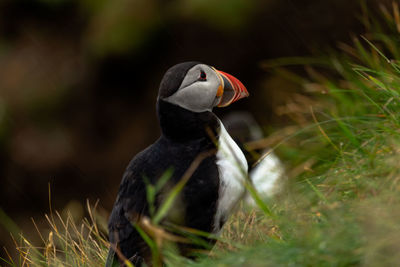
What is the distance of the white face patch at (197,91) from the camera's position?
2748 mm

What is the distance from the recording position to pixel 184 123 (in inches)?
110

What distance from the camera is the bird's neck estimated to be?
9.14 ft

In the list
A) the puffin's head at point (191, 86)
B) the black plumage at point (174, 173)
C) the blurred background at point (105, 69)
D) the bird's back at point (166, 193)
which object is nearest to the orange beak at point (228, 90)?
the puffin's head at point (191, 86)

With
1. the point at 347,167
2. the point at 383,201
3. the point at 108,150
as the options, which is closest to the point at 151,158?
the point at 347,167

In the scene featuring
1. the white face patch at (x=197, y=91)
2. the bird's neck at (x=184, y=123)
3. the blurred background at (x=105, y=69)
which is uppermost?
the white face patch at (x=197, y=91)

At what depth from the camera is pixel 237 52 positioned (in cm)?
816

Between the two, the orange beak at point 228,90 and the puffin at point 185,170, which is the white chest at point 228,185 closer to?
the puffin at point 185,170

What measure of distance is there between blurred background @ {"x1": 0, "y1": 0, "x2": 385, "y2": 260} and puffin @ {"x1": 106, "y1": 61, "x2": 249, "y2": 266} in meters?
4.54

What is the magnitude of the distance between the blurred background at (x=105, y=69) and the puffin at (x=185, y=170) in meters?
4.54

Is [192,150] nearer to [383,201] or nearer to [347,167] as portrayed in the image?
[347,167]

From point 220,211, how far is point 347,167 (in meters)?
0.65

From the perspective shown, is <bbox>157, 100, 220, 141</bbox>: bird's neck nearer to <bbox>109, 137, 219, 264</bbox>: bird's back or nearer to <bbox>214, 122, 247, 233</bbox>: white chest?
<bbox>109, 137, 219, 264</bbox>: bird's back

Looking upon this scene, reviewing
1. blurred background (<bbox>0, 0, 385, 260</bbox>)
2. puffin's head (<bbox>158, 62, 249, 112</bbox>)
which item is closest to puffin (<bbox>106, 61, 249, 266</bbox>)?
puffin's head (<bbox>158, 62, 249, 112</bbox>)

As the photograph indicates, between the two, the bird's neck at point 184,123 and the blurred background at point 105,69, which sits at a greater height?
the bird's neck at point 184,123
